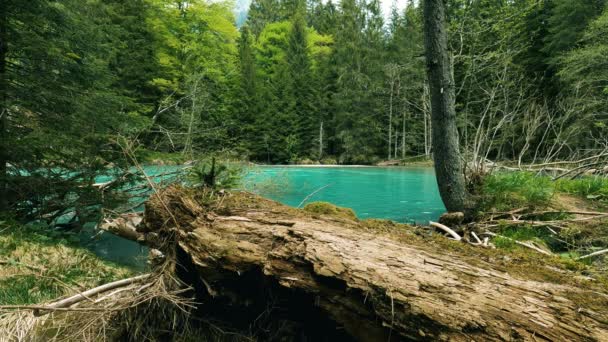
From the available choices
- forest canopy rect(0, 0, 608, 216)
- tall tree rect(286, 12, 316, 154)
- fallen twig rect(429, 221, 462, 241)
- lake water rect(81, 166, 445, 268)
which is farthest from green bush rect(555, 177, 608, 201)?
tall tree rect(286, 12, 316, 154)

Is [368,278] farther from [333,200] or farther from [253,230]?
[333,200]

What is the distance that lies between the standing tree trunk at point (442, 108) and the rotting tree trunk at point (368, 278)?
293cm

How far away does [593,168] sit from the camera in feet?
21.5

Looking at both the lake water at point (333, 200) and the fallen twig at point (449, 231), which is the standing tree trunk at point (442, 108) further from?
the lake water at point (333, 200)

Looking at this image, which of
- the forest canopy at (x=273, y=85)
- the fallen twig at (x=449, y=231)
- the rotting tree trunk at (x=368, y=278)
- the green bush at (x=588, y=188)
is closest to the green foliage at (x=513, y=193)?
the forest canopy at (x=273, y=85)

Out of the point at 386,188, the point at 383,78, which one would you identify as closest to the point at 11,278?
the point at 386,188

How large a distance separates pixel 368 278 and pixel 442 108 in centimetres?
391

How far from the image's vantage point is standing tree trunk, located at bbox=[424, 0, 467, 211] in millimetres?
4492

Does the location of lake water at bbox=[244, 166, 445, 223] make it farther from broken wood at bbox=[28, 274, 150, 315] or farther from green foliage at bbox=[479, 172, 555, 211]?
broken wood at bbox=[28, 274, 150, 315]

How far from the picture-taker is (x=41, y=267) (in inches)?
145

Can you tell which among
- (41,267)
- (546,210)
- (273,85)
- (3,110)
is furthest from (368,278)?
(273,85)

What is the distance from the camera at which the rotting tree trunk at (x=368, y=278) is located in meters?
1.30

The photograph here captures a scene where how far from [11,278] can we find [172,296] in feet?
8.77

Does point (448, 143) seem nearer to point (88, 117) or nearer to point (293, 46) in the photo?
point (88, 117)
